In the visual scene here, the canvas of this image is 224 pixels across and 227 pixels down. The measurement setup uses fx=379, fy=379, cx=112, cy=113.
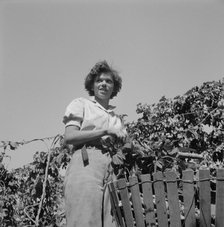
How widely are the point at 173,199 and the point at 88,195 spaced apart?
624mm

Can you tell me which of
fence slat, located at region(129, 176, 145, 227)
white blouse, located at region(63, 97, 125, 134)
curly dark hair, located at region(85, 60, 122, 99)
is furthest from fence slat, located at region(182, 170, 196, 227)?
curly dark hair, located at region(85, 60, 122, 99)

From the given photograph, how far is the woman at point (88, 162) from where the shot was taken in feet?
7.63

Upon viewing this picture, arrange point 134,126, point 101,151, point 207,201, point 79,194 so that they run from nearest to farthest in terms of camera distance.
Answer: point 207,201, point 79,194, point 101,151, point 134,126

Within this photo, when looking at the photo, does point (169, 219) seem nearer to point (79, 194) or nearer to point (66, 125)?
point (79, 194)

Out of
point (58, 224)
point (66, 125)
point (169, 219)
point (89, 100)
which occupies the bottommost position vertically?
point (58, 224)

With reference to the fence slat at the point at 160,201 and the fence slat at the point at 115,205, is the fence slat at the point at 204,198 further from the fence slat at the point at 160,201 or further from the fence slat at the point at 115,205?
the fence slat at the point at 115,205

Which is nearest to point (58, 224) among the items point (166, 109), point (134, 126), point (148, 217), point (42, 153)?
point (42, 153)

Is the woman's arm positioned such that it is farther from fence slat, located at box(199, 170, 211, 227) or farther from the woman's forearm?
fence slat, located at box(199, 170, 211, 227)

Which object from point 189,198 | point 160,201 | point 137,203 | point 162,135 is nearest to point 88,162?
point 137,203

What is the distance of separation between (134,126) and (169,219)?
4.07m

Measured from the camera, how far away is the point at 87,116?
2691 mm

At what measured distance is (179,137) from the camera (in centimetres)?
529

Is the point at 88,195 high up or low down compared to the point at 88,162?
down

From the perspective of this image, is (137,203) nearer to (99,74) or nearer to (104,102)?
(104,102)
